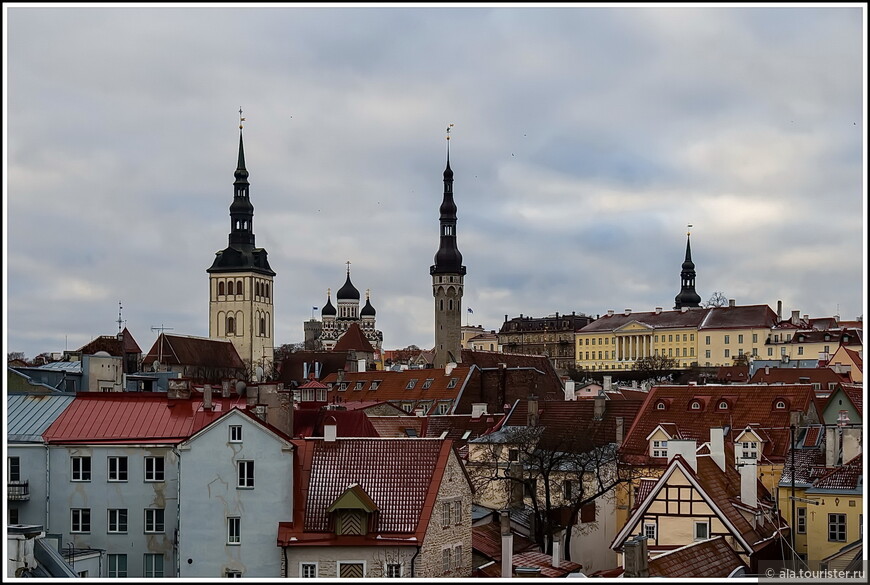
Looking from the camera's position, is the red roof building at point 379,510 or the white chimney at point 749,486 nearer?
the red roof building at point 379,510

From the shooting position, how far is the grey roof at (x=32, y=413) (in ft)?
120

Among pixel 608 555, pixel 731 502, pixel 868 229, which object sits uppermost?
pixel 868 229

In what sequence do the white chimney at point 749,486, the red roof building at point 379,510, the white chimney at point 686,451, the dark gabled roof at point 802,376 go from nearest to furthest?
the red roof building at point 379,510
the white chimney at point 686,451
the white chimney at point 749,486
the dark gabled roof at point 802,376

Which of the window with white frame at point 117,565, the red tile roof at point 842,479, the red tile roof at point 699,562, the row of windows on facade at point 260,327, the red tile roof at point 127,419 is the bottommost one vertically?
the window with white frame at point 117,565

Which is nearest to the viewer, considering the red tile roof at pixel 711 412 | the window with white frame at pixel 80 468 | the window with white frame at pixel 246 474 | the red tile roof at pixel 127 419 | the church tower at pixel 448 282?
the window with white frame at pixel 246 474

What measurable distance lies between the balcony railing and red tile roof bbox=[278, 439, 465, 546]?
953 centimetres

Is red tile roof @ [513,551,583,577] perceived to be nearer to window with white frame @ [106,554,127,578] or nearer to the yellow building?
window with white frame @ [106,554,127,578]

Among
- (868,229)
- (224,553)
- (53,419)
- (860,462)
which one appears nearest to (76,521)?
(53,419)

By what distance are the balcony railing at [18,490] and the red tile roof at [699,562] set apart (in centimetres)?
1932

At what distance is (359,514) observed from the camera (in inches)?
1115

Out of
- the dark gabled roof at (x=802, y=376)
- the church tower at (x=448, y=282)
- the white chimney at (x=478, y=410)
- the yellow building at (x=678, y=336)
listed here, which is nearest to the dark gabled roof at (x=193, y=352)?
the church tower at (x=448, y=282)

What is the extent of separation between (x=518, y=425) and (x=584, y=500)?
1283cm

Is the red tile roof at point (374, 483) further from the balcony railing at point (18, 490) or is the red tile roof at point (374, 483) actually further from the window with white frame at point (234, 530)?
the balcony railing at point (18, 490)

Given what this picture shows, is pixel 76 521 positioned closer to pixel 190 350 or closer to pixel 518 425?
pixel 518 425
